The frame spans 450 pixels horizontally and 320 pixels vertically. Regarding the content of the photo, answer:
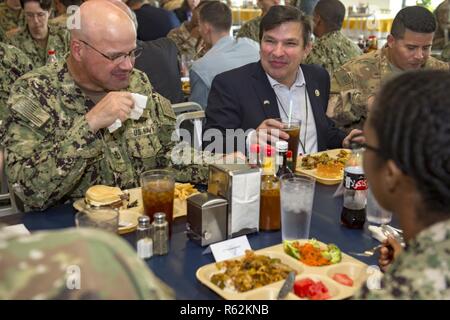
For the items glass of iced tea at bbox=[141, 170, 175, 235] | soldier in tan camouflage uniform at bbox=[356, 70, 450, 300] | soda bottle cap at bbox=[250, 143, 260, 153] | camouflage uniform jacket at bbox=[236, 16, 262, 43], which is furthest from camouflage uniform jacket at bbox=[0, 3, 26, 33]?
soldier in tan camouflage uniform at bbox=[356, 70, 450, 300]

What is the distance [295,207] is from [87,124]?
0.86 m

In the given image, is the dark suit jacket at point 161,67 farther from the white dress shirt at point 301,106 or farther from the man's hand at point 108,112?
the man's hand at point 108,112

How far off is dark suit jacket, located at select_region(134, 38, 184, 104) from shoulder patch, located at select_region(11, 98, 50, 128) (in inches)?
73.1

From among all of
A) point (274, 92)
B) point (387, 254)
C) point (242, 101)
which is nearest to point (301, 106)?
point (274, 92)

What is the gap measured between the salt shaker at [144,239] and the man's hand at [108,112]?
58 centimetres

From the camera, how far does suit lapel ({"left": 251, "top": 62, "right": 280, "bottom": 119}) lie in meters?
2.86

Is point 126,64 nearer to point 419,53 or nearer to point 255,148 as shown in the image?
point 255,148

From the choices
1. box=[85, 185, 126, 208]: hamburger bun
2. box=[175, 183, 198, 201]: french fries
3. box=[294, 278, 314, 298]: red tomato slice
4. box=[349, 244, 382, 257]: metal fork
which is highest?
box=[85, 185, 126, 208]: hamburger bun

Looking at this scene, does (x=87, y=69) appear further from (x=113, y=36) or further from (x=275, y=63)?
(x=275, y=63)

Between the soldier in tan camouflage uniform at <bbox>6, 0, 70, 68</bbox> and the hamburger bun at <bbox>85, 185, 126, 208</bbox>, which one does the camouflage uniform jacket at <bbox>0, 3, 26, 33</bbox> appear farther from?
the hamburger bun at <bbox>85, 185, 126, 208</bbox>

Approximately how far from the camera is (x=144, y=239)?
1.58m

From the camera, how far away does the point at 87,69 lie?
2.25 metres

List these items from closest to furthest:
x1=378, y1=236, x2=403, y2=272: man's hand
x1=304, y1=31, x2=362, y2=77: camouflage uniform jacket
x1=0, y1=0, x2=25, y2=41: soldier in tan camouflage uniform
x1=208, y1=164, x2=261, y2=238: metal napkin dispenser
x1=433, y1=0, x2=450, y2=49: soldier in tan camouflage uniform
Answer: x1=378, y1=236, x2=403, y2=272: man's hand
x1=208, y1=164, x2=261, y2=238: metal napkin dispenser
x1=304, y1=31, x2=362, y2=77: camouflage uniform jacket
x1=0, y1=0, x2=25, y2=41: soldier in tan camouflage uniform
x1=433, y1=0, x2=450, y2=49: soldier in tan camouflage uniform
